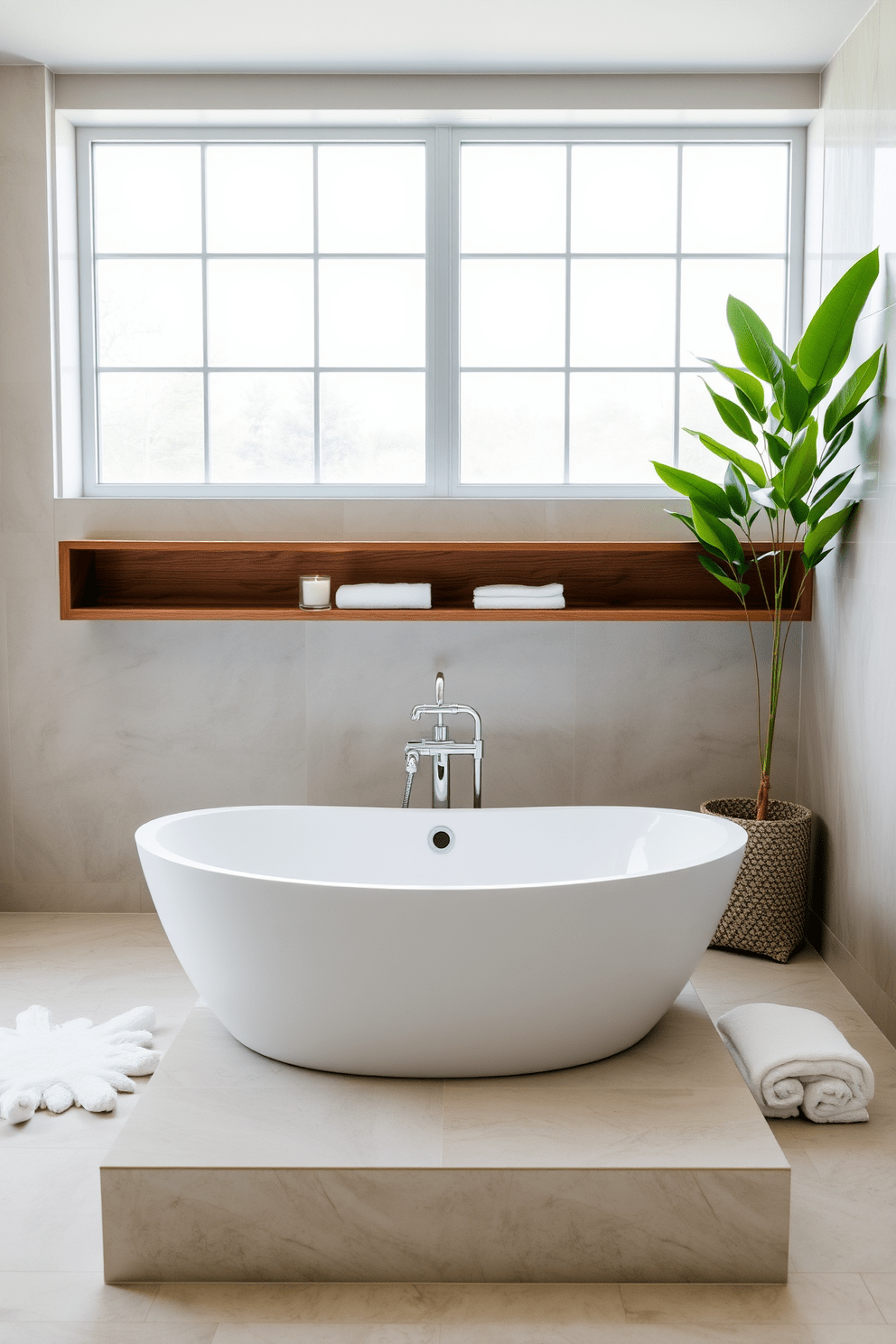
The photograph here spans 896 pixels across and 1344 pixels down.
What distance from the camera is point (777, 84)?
10.7 ft

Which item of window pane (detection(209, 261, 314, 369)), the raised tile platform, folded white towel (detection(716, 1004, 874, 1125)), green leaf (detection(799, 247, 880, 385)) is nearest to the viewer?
the raised tile platform

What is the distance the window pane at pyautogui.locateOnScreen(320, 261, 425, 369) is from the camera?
137 inches

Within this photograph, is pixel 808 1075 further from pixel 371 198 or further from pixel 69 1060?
pixel 371 198

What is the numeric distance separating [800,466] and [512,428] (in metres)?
1.02

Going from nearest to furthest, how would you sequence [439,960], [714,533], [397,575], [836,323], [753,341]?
1. [439,960]
2. [836,323]
3. [753,341]
4. [714,533]
5. [397,575]

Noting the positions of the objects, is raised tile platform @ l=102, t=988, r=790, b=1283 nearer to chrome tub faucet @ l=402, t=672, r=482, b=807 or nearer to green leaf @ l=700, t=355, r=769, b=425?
chrome tub faucet @ l=402, t=672, r=482, b=807

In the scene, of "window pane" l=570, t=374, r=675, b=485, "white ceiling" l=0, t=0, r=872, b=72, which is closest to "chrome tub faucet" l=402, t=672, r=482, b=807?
"window pane" l=570, t=374, r=675, b=485

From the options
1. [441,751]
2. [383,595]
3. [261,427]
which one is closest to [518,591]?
[383,595]

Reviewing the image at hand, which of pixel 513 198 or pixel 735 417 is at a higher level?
pixel 513 198

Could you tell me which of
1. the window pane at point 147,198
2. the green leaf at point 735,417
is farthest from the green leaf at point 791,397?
the window pane at point 147,198

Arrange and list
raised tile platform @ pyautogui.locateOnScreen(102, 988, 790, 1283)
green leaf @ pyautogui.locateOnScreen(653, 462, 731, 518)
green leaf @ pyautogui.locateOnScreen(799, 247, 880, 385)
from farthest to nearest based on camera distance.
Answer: green leaf @ pyautogui.locateOnScreen(653, 462, 731, 518)
green leaf @ pyautogui.locateOnScreen(799, 247, 880, 385)
raised tile platform @ pyautogui.locateOnScreen(102, 988, 790, 1283)

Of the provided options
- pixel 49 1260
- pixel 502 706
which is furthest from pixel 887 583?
pixel 49 1260

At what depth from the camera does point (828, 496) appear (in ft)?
9.67

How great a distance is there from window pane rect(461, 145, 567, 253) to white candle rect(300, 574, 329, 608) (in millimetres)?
1193
